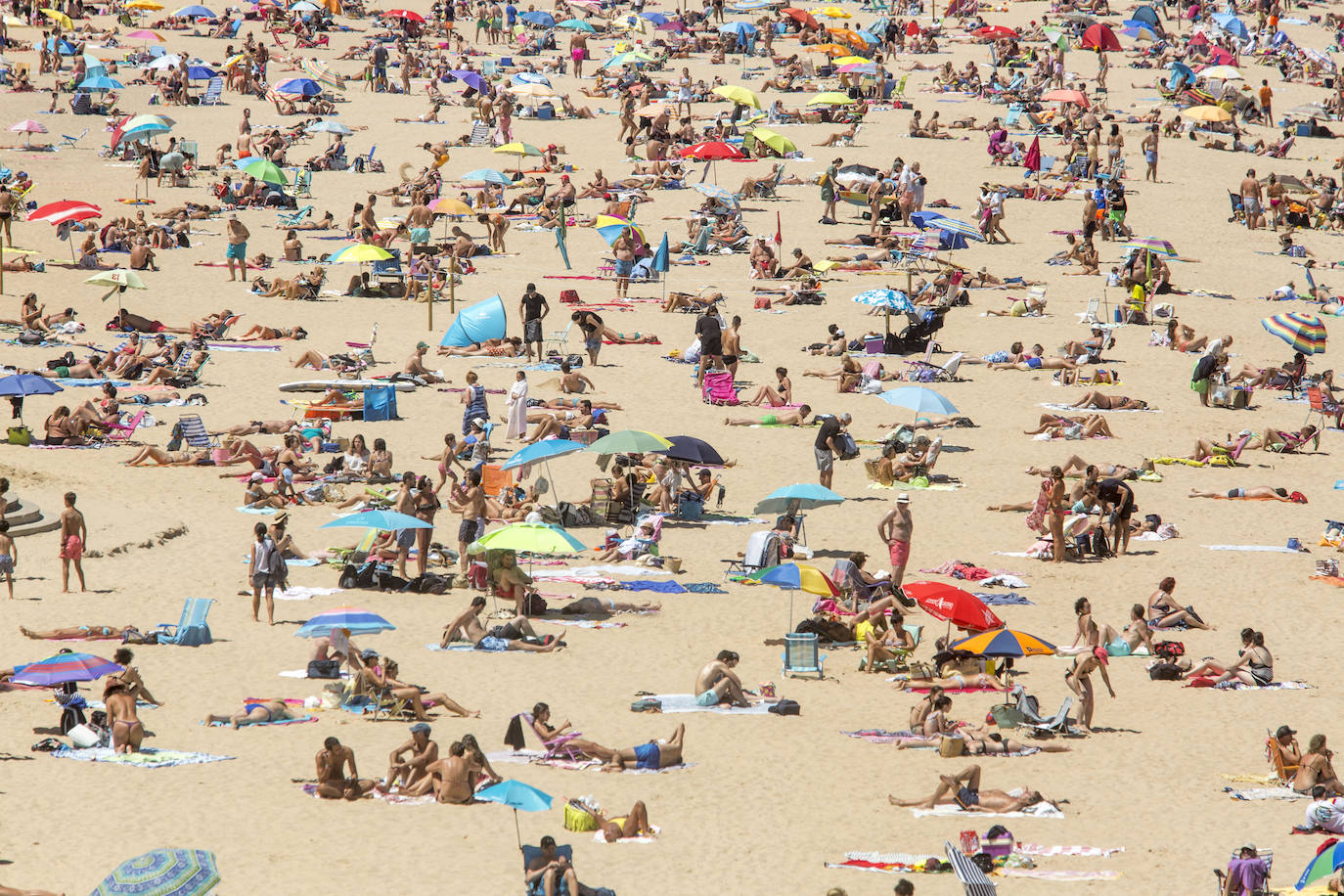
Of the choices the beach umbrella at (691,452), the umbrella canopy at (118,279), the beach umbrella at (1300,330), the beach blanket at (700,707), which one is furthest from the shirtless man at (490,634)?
the beach umbrella at (1300,330)

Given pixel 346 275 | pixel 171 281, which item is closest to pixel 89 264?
pixel 171 281

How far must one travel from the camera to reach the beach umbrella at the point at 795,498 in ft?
62.1

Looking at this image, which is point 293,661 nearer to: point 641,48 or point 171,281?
point 171,281

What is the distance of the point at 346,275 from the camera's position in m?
Answer: 31.9

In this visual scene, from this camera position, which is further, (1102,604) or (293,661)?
(1102,604)

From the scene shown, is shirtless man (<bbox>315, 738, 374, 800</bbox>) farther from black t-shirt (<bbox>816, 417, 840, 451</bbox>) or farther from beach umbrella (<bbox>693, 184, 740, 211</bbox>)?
beach umbrella (<bbox>693, 184, 740, 211</bbox>)

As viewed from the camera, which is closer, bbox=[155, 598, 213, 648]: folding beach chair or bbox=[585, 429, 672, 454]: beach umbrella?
bbox=[155, 598, 213, 648]: folding beach chair

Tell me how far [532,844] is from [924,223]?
75.5ft

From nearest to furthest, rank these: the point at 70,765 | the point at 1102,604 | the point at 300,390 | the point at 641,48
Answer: the point at 70,765 < the point at 1102,604 < the point at 300,390 < the point at 641,48

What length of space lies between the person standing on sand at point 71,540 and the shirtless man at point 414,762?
5.62 meters

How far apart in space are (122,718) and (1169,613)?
32.8ft

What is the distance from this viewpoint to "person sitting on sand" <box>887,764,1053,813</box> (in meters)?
12.9

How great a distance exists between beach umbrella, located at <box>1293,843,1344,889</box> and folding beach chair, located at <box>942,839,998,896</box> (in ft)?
6.35

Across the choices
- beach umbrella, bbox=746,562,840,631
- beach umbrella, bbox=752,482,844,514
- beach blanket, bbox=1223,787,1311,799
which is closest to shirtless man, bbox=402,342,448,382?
beach umbrella, bbox=752,482,844,514
